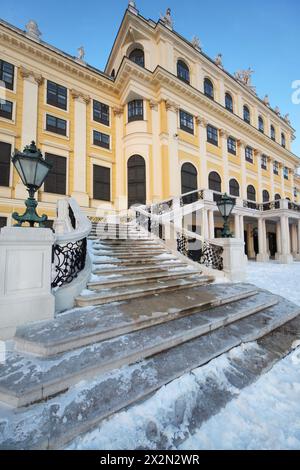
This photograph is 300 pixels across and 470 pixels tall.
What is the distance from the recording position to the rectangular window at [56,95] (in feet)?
44.7

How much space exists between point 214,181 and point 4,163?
15892 mm

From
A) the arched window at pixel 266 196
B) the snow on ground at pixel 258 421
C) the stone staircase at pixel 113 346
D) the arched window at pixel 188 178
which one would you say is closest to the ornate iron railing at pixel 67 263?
the stone staircase at pixel 113 346

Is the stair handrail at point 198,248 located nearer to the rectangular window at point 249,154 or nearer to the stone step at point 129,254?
the stone step at point 129,254

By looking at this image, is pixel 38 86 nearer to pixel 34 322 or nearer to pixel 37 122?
pixel 37 122

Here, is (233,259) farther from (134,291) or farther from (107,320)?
(107,320)

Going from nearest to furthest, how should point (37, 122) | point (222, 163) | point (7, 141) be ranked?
point (7, 141)
point (37, 122)
point (222, 163)

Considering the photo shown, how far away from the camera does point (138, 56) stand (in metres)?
16.1

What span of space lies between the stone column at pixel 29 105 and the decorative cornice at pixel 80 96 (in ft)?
7.26

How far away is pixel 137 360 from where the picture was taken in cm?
246

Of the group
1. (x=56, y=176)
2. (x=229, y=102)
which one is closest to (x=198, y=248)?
(x=56, y=176)

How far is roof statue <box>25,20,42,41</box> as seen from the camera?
13367mm

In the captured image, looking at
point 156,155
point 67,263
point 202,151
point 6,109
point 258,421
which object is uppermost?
point 6,109

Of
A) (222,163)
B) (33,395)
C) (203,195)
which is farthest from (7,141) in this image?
(222,163)

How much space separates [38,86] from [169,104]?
30.0 ft
